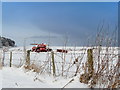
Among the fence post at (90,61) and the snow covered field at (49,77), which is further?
the fence post at (90,61)

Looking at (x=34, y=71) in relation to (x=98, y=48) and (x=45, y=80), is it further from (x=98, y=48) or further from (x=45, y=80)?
(x=98, y=48)

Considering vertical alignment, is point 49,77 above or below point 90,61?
below

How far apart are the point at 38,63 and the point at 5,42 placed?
79.4 inches

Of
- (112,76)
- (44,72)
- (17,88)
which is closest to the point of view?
(17,88)

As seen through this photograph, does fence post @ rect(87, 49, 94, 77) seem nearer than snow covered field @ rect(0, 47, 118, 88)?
No

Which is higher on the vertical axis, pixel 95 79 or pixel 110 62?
pixel 110 62

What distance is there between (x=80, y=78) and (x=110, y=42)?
2.91 ft

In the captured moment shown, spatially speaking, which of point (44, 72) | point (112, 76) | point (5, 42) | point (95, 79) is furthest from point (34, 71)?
point (5, 42)

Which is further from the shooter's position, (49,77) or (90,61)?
(49,77)

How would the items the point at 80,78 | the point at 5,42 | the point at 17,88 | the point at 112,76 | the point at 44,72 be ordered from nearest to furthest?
1. the point at 17,88
2. the point at 112,76
3. the point at 80,78
4. the point at 44,72
5. the point at 5,42

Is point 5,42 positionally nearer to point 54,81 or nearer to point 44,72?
point 44,72

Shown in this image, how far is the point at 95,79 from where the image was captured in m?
3.07

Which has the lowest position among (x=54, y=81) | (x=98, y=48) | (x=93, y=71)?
(x=54, y=81)

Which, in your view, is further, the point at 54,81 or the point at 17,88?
the point at 54,81
